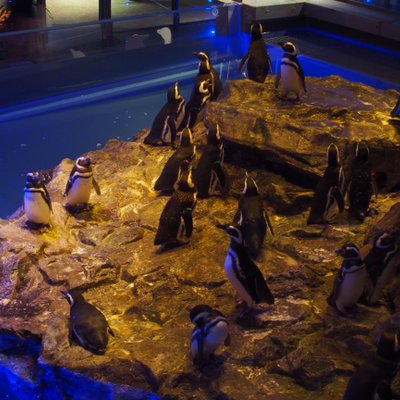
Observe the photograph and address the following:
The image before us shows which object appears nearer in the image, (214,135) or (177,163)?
(214,135)

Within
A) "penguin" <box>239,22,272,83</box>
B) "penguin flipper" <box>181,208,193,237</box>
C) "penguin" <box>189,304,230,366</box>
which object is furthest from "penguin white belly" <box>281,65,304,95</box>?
"penguin" <box>189,304,230,366</box>

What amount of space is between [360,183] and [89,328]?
1.86 m

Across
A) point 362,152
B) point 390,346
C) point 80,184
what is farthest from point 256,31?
point 390,346

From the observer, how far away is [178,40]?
8.10 metres

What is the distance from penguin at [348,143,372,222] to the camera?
4125mm

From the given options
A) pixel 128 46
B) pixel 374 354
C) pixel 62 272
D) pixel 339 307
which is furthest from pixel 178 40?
pixel 374 354

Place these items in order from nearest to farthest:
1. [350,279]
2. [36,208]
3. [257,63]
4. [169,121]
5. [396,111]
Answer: [350,279] < [36,208] < [396,111] < [257,63] < [169,121]

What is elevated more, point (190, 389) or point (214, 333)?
point (214, 333)

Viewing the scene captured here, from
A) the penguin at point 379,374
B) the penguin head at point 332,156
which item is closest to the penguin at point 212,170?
the penguin head at point 332,156

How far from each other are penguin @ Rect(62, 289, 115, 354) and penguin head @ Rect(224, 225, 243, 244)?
755 mm

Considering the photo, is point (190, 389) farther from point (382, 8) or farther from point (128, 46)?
point (382, 8)

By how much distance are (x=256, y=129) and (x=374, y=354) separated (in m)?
2.22

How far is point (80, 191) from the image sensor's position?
4.52 meters

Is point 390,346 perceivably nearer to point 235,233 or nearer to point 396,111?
point 235,233
